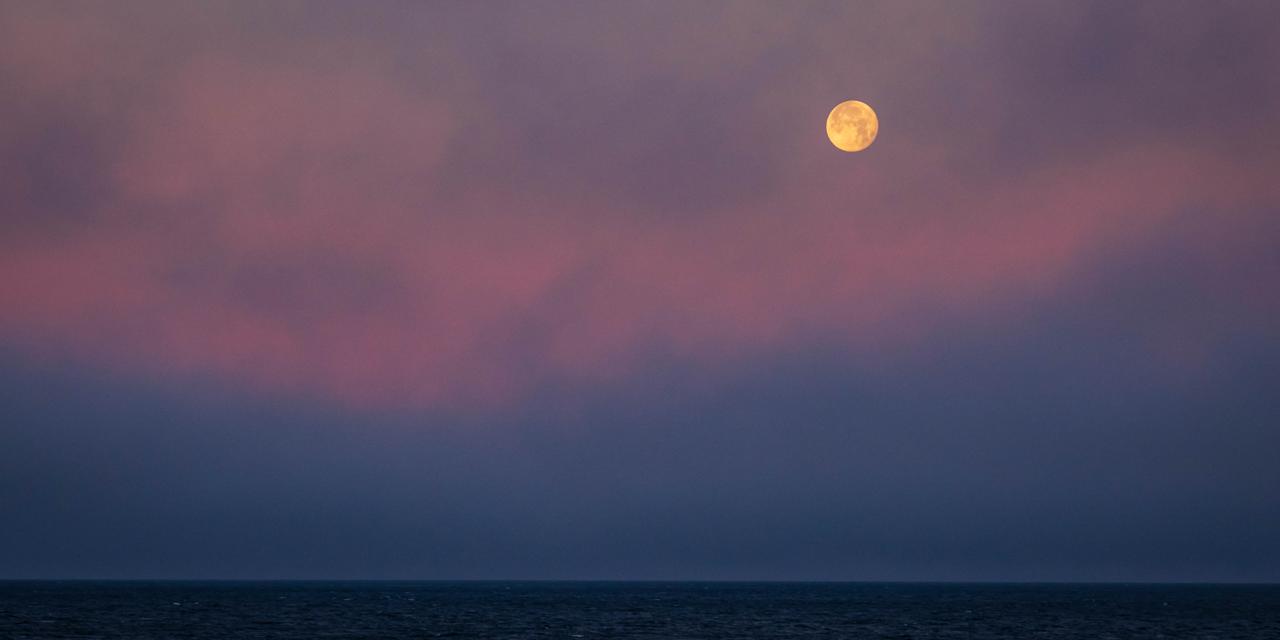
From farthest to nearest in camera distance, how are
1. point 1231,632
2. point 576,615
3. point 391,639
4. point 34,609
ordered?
point 34,609
point 576,615
point 1231,632
point 391,639

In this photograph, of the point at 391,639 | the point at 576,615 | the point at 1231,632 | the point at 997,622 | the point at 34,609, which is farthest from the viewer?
the point at 34,609

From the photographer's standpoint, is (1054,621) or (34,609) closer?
(1054,621)

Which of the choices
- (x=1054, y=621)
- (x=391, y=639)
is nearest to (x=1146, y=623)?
(x=1054, y=621)

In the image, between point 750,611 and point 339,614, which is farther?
point 750,611

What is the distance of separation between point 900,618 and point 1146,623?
35.3 metres

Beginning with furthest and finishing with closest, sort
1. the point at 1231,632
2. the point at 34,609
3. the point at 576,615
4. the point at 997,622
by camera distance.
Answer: the point at 34,609 < the point at 576,615 < the point at 997,622 < the point at 1231,632

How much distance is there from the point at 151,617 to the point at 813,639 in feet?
328

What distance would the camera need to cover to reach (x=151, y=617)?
166250mm

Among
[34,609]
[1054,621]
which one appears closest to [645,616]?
[1054,621]

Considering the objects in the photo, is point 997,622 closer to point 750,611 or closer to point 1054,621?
point 1054,621

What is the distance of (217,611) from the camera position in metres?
187

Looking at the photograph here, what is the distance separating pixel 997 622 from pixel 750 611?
45.3 metres

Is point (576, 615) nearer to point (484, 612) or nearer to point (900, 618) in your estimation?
point (484, 612)

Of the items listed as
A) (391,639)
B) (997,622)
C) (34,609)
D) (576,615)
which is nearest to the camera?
(391,639)
